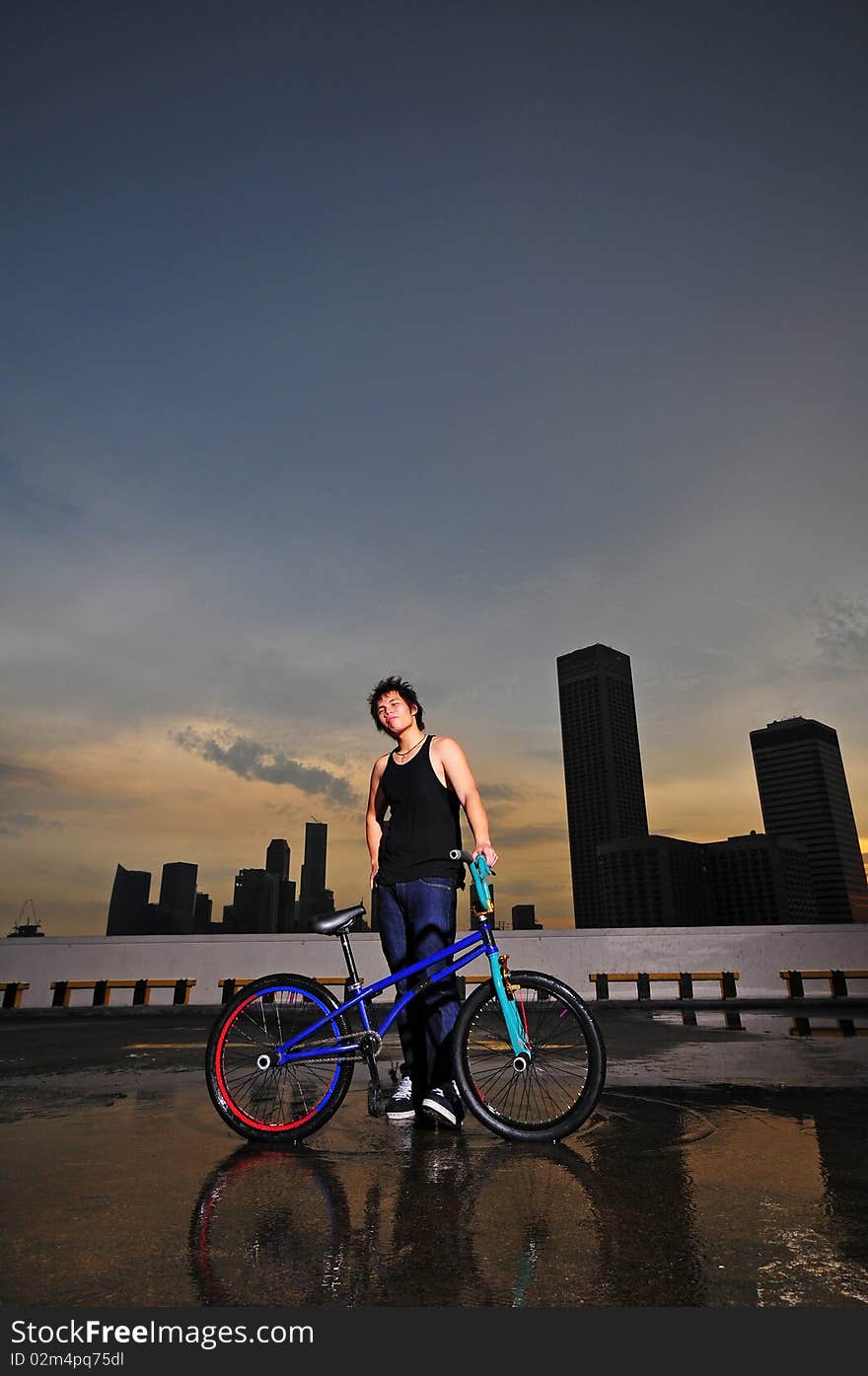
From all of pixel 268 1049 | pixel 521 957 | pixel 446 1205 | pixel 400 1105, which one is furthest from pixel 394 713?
pixel 521 957

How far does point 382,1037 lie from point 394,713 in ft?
5.87

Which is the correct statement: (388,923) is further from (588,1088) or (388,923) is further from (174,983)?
(174,983)

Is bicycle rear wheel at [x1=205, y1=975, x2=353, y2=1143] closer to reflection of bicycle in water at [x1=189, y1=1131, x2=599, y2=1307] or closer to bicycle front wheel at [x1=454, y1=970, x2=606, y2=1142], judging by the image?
reflection of bicycle in water at [x1=189, y1=1131, x2=599, y2=1307]

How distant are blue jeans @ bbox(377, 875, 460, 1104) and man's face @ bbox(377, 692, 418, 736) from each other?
931mm

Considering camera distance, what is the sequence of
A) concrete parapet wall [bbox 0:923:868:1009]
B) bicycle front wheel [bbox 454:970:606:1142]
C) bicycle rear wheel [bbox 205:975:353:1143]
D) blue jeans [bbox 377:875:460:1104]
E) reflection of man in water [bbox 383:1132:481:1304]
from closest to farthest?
reflection of man in water [bbox 383:1132:481:1304], bicycle front wheel [bbox 454:970:606:1142], bicycle rear wheel [bbox 205:975:353:1143], blue jeans [bbox 377:875:460:1104], concrete parapet wall [bbox 0:923:868:1009]

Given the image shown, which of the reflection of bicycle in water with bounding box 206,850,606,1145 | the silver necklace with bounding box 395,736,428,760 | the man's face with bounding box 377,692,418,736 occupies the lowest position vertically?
the reflection of bicycle in water with bounding box 206,850,606,1145

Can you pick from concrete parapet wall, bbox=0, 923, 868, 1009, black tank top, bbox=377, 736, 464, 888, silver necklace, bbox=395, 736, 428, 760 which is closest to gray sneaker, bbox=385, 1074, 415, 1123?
black tank top, bbox=377, 736, 464, 888

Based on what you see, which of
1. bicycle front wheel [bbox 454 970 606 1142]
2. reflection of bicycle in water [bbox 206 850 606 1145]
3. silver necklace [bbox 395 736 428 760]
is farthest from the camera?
silver necklace [bbox 395 736 428 760]

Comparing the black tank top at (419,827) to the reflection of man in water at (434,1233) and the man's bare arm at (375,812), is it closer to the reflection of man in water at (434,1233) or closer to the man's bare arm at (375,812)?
the man's bare arm at (375,812)

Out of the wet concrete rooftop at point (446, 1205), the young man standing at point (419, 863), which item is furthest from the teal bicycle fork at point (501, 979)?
the wet concrete rooftop at point (446, 1205)

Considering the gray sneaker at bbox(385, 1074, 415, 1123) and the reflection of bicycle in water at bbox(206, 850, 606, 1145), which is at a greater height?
the reflection of bicycle in water at bbox(206, 850, 606, 1145)

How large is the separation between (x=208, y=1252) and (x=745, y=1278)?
1444 mm

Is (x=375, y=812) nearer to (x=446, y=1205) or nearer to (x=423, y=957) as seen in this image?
(x=423, y=957)

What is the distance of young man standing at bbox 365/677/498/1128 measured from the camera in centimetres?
401
